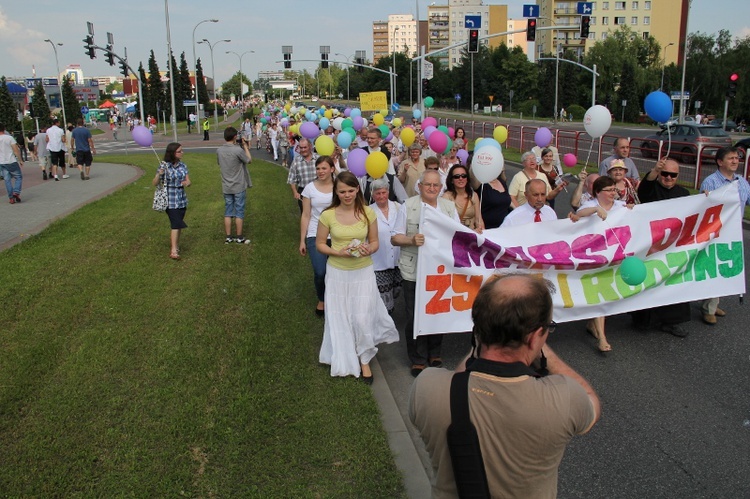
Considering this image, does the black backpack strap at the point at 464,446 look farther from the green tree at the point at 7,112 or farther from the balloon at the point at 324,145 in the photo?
the green tree at the point at 7,112

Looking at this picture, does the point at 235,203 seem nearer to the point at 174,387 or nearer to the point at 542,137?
the point at 542,137

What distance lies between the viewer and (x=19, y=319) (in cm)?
620

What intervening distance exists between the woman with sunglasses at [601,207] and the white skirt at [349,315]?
2.12m

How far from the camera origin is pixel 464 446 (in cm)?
185

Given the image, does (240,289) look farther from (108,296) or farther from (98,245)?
(98,245)

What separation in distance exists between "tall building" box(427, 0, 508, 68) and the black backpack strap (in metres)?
132

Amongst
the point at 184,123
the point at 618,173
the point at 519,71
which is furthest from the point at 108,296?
the point at 519,71

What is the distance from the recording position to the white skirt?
5070 mm

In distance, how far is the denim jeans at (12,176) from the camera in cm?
1380

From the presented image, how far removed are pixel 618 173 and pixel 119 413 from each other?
5261 millimetres

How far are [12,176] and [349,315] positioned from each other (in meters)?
12.2

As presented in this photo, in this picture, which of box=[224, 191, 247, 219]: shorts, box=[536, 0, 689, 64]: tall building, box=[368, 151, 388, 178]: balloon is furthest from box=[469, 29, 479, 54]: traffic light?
box=[536, 0, 689, 64]: tall building

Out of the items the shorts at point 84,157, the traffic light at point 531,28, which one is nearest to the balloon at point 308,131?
the shorts at point 84,157

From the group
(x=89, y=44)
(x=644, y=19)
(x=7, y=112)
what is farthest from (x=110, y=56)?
(x=644, y=19)
